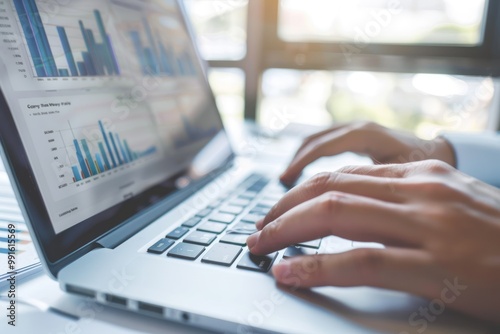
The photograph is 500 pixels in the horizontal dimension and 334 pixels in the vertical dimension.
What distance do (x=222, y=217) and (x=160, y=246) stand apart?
0.34 ft

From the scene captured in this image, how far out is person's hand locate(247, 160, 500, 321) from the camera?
266mm

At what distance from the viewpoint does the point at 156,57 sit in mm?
585

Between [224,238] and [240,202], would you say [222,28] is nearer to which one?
[240,202]

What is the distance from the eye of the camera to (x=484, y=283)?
0.86ft

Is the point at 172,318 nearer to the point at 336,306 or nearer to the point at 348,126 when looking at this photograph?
the point at 336,306

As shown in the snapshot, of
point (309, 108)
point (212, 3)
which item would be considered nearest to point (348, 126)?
point (309, 108)

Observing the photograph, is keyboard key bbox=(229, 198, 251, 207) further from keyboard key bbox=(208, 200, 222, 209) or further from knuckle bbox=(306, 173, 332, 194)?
knuckle bbox=(306, 173, 332, 194)

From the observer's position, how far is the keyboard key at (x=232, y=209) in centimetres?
47

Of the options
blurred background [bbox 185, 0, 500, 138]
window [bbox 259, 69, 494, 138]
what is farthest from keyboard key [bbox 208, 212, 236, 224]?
window [bbox 259, 69, 494, 138]

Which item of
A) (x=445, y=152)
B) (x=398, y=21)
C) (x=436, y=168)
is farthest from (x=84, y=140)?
(x=398, y=21)

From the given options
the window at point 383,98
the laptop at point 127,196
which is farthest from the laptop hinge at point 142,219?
the window at point 383,98

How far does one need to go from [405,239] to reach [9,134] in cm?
33

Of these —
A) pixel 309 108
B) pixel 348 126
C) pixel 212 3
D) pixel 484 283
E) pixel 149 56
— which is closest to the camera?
pixel 484 283

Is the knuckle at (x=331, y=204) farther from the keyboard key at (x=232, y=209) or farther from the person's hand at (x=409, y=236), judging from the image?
the keyboard key at (x=232, y=209)
